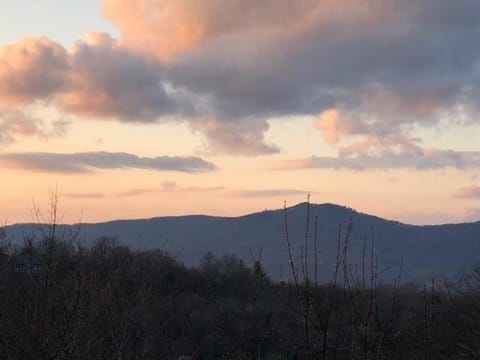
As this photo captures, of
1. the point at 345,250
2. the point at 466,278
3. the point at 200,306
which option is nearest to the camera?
the point at 345,250

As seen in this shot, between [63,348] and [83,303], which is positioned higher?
[83,303]

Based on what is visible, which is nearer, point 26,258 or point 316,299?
point 316,299

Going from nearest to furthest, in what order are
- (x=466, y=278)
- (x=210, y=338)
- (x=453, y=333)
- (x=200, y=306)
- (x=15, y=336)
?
(x=15, y=336) → (x=453, y=333) → (x=466, y=278) → (x=210, y=338) → (x=200, y=306)

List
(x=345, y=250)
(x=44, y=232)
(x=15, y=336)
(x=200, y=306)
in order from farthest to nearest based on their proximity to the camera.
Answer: (x=200, y=306), (x=44, y=232), (x=15, y=336), (x=345, y=250)

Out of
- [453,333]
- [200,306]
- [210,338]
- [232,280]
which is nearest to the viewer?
[453,333]

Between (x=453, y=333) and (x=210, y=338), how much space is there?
13892mm

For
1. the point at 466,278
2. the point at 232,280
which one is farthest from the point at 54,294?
the point at 232,280

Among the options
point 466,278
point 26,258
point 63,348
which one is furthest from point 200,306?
point 63,348

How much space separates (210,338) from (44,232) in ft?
104

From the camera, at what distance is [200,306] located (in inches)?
1930

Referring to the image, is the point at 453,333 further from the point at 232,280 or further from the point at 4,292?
the point at 232,280

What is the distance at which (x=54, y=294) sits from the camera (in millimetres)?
6648

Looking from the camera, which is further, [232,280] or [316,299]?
[232,280]

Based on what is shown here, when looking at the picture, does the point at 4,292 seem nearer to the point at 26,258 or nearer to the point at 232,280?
the point at 26,258
